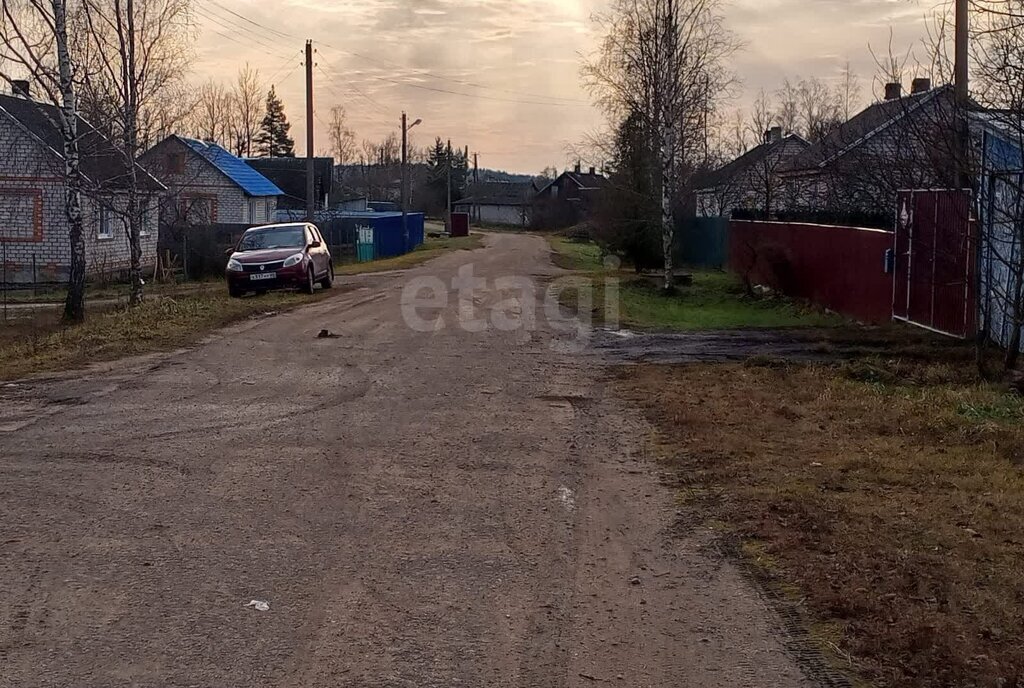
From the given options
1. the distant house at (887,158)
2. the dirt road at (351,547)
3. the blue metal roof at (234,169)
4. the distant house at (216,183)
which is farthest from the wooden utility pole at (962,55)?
the blue metal roof at (234,169)

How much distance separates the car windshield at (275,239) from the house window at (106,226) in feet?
49.1

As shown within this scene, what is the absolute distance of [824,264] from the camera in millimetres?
21516

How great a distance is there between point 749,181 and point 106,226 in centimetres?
2511

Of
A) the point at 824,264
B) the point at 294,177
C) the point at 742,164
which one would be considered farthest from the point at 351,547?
the point at 294,177

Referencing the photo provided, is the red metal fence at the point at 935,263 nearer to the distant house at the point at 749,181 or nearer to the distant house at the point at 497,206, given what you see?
the distant house at the point at 749,181

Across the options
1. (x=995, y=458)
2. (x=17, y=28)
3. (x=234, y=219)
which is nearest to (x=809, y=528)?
(x=995, y=458)

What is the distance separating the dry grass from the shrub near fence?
646 centimetres

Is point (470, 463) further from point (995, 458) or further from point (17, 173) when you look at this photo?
point (17, 173)

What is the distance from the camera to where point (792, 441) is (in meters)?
8.77

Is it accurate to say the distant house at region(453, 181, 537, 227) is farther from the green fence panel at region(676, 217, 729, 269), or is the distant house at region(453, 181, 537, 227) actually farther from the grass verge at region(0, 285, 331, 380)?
the grass verge at region(0, 285, 331, 380)

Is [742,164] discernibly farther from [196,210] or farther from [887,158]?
[196,210]

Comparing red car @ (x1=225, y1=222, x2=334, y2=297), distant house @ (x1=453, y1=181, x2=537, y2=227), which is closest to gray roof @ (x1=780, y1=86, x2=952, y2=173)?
red car @ (x1=225, y1=222, x2=334, y2=297)

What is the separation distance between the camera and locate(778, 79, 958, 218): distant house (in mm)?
13156

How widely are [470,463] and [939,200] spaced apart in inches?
409
